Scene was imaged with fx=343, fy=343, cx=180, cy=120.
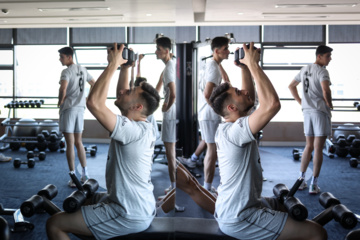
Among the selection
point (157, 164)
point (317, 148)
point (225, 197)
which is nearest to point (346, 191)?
point (317, 148)

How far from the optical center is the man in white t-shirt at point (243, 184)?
1.25 metres

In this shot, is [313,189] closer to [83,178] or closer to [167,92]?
[83,178]

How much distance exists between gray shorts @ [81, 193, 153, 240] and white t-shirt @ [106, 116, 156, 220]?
0.08 feet

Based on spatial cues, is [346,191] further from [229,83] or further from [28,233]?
[28,233]

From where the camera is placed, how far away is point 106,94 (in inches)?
44.0

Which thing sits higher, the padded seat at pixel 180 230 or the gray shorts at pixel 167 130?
the gray shorts at pixel 167 130

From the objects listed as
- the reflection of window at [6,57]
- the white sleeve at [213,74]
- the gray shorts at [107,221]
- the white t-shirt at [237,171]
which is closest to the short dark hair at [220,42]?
the white sleeve at [213,74]

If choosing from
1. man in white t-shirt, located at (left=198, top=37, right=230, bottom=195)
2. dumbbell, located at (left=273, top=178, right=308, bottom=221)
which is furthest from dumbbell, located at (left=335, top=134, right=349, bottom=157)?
dumbbell, located at (left=273, top=178, right=308, bottom=221)

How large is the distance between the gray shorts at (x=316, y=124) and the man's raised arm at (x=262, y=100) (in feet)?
4.52

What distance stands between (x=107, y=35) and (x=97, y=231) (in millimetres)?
728

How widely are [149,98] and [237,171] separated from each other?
0.43m

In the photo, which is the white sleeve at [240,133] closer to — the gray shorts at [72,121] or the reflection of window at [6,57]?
the gray shorts at [72,121]

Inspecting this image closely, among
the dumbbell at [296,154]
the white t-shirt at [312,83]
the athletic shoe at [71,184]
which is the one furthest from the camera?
the dumbbell at [296,154]

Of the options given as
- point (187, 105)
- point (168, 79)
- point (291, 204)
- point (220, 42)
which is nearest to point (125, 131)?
point (168, 79)
